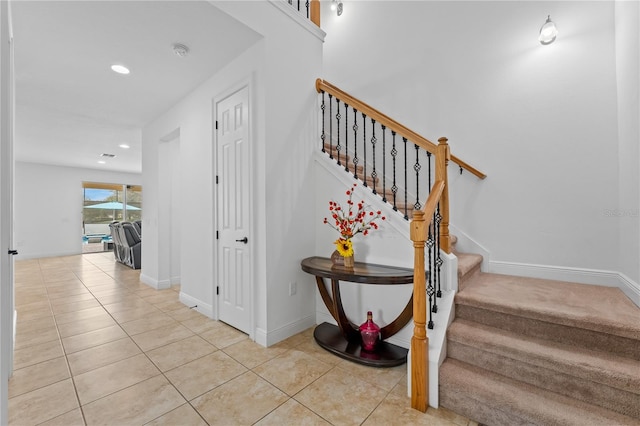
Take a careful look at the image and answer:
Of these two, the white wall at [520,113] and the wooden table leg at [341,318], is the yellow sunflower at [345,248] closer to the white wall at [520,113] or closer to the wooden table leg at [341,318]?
the wooden table leg at [341,318]

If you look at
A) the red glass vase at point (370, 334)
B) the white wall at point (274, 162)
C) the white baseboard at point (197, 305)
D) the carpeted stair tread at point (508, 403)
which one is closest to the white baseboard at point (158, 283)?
the white baseboard at point (197, 305)

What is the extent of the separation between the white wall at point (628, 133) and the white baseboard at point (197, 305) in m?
3.89

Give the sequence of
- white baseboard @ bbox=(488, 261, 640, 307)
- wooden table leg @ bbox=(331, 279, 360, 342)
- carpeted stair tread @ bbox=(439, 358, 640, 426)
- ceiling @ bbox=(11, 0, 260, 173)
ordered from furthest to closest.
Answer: wooden table leg @ bbox=(331, 279, 360, 342)
white baseboard @ bbox=(488, 261, 640, 307)
ceiling @ bbox=(11, 0, 260, 173)
carpeted stair tread @ bbox=(439, 358, 640, 426)

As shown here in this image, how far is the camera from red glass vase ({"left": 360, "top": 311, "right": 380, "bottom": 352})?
7.44 ft

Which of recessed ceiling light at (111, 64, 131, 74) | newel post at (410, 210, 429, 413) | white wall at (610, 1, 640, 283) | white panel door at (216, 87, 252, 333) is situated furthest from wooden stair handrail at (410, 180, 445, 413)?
recessed ceiling light at (111, 64, 131, 74)

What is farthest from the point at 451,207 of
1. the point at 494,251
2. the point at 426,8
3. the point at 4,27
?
the point at 4,27

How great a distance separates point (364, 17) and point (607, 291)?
14.5ft

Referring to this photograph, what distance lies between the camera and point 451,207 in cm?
330

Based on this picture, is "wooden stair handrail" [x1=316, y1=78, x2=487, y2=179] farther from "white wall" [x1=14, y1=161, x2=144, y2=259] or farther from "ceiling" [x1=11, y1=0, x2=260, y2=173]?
"white wall" [x1=14, y1=161, x2=144, y2=259]

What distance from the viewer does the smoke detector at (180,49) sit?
2.58m

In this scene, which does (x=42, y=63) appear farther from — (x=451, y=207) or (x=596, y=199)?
(x=596, y=199)

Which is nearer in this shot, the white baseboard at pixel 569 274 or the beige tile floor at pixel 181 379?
the beige tile floor at pixel 181 379

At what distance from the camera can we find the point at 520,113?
2.88 m

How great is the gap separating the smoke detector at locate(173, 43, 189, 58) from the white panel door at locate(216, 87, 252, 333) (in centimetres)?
55
